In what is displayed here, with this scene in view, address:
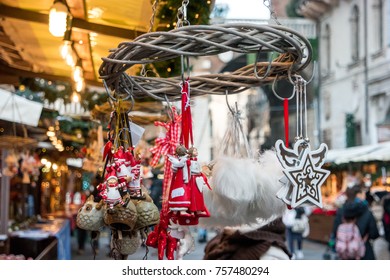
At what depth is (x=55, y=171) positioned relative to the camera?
1638 cm

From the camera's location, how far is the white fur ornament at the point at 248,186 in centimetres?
320

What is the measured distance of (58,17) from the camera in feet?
16.8

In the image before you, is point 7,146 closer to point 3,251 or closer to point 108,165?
point 3,251

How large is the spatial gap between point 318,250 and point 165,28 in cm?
1105

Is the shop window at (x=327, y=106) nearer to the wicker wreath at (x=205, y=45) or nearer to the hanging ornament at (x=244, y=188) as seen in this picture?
the hanging ornament at (x=244, y=188)

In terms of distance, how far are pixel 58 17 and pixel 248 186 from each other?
244cm

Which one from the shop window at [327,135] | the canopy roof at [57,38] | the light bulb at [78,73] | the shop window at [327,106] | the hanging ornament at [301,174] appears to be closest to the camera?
the hanging ornament at [301,174]

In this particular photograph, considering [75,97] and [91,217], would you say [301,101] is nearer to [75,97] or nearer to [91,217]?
[91,217]

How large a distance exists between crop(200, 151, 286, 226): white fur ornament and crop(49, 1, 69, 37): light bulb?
86.5 inches

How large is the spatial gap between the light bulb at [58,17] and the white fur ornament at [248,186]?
86.5 inches

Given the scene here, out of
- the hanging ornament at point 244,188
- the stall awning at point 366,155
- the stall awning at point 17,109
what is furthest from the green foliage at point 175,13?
the stall awning at point 366,155

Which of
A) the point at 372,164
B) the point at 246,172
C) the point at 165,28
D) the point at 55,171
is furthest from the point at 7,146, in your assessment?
the point at 372,164

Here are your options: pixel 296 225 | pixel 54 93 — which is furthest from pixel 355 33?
pixel 54 93

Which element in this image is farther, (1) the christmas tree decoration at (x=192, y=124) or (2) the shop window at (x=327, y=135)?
(2) the shop window at (x=327, y=135)
